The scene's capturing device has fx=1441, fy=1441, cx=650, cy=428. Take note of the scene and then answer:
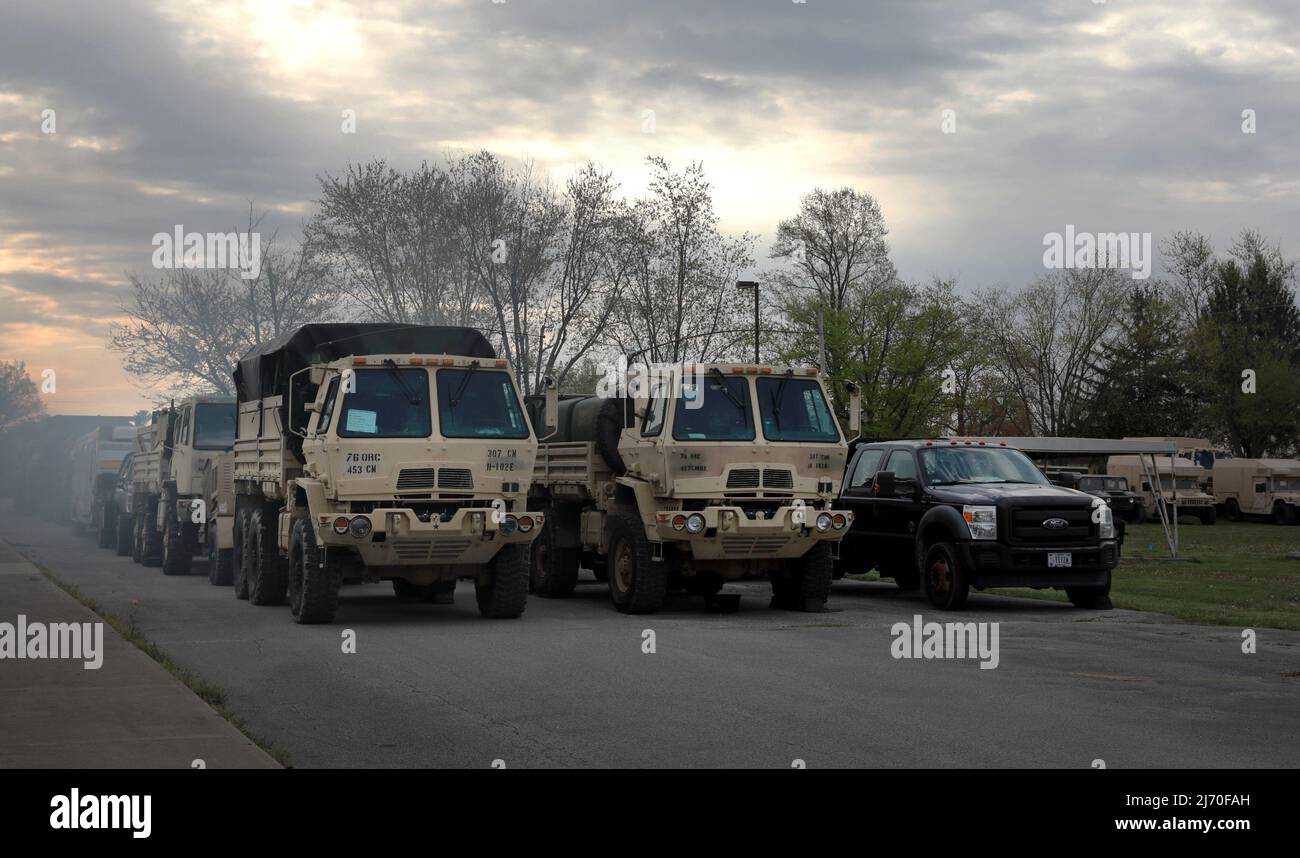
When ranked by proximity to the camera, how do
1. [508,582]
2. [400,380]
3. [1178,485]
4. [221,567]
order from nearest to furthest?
[400,380] < [508,582] < [221,567] < [1178,485]

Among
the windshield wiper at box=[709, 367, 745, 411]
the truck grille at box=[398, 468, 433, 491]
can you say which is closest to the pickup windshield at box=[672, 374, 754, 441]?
the windshield wiper at box=[709, 367, 745, 411]

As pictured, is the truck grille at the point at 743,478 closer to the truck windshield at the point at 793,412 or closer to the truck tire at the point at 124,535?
the truck windshield at the point at 793,412

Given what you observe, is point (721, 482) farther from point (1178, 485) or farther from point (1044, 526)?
point (1178, 485)

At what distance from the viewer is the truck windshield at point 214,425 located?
25.7m

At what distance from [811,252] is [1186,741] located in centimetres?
6103

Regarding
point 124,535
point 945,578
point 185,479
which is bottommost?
point 124,535

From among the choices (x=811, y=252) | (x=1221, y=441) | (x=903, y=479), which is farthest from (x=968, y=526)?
(x=1221, y=441)

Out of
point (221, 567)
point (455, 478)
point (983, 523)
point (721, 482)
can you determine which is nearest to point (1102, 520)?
point (983, 523)

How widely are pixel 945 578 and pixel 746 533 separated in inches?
121

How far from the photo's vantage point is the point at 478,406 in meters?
16.2

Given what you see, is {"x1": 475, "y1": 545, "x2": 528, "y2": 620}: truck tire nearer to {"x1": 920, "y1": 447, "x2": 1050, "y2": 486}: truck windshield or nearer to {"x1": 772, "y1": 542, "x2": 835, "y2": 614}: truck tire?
{"x1": 772, "y1": 542, "x2": 835, "y2": 614}: truck tire

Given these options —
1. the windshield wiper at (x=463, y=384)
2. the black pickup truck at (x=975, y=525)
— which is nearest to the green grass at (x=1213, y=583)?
the black pickup truck at (x=975, y=525)

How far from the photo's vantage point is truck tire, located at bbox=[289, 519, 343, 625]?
15781 millimetres
